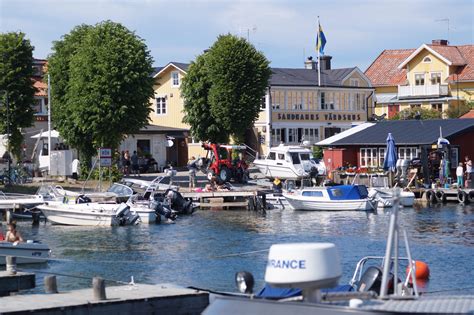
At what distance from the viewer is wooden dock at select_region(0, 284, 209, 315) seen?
724 inches

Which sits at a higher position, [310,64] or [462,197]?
[310,64]

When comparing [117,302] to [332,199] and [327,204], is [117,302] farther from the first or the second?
[332,199]

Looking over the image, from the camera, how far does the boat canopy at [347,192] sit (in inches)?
2186

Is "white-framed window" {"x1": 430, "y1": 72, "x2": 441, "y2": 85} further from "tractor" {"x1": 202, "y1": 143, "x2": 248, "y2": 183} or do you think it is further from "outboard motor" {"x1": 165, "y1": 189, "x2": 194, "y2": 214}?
"outboard motor" {"x1": 165, "y1": 189, "x2": 194, "y2": 214}

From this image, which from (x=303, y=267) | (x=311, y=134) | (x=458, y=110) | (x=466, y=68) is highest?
(x=466, y=68)

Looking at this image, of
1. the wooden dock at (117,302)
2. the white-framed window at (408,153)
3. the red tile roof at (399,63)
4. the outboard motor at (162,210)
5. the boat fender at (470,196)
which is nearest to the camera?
the wooden dock at (117,302)

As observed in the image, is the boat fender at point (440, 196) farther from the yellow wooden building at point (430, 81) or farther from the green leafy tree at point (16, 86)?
the yellow wooden building at point (430, 81)

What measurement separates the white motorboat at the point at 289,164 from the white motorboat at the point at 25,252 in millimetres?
34608

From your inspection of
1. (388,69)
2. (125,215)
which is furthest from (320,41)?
(125,215)

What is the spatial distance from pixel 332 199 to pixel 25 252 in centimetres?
2688

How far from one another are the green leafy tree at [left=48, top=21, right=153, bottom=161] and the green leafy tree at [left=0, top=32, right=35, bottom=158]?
3.43 metres

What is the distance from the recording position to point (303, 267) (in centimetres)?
1102

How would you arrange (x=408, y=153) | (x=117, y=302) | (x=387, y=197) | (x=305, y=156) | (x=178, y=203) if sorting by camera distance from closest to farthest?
(x=117, y=302)
(x=178, y=203)
(x=387, y=197)
(x=408, y=153)
(x=305, y=156)

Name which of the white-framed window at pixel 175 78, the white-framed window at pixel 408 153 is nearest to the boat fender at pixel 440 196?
the white-framed window at pixel 408 153
